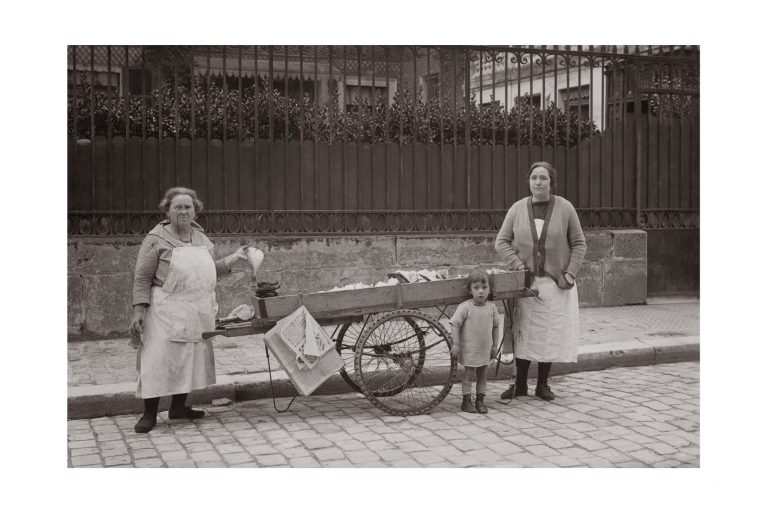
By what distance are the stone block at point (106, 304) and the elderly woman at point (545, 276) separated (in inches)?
166

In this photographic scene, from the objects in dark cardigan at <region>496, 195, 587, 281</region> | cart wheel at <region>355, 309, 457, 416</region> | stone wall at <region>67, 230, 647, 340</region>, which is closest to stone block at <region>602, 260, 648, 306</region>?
stone wall at <region>67, 230, 647, 340</region>

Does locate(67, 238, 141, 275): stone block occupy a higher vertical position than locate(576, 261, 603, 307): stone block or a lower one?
higher

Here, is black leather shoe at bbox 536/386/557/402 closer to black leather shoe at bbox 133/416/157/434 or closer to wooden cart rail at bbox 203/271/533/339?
wooden cart rail at bbox 203/271/533/339

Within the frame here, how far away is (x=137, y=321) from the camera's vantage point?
198 inches

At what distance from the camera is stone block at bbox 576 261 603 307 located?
984 centimetres

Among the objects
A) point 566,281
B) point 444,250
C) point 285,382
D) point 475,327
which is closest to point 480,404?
point 475,327

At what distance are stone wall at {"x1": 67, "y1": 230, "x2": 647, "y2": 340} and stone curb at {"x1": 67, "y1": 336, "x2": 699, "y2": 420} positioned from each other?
4.34 feet

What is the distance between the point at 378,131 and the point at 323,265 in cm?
173

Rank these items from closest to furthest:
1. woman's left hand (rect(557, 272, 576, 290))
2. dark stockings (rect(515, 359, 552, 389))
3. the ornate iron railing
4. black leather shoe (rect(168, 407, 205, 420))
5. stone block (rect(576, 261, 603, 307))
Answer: black leather shoe (rect(168, 407, 205, 420)), woman's left hand (rect(557, 272, 576, 290)), dark stockings (rect(515, 359, 552, 389)), the ornate iron railing, stone block (rect(576, 261, 603, 307))

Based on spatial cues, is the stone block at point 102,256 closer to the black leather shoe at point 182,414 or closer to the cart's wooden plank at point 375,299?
the black leather shoe at point 182,414

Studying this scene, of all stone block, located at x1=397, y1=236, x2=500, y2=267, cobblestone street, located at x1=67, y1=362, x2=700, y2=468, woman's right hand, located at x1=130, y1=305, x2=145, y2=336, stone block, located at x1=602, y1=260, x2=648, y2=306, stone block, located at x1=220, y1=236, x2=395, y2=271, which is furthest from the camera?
stone block, located at x1=602, y1=260, x2=648, y2=306

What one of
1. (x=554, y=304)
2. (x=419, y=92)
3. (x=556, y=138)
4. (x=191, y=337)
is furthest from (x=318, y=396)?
(x=556, y=138)

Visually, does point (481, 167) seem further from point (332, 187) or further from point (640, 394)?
point (640, 394)

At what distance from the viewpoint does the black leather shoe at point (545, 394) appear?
5.82 m
